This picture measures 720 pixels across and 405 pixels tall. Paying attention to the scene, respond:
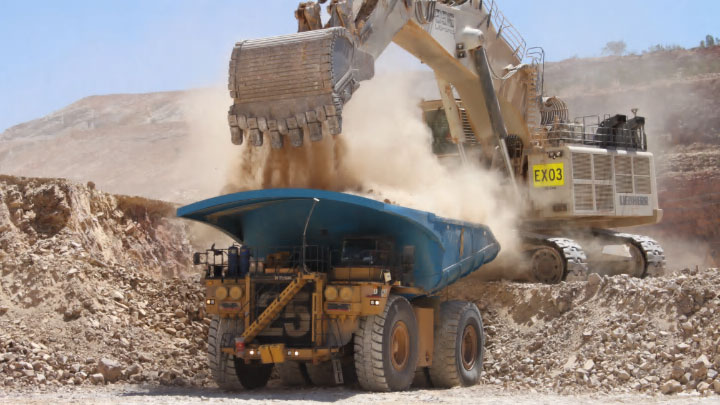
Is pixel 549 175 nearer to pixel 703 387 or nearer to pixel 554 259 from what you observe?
pixel 554 259

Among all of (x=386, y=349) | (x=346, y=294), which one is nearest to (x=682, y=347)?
(x=386, y=349)

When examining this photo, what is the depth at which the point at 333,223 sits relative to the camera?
1145cm

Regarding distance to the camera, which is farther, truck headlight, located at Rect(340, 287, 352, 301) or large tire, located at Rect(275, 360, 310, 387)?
large tire, located at Rect(275, 360, 310, 387)

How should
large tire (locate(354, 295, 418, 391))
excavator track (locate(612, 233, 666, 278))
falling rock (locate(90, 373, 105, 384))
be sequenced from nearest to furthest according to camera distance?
large tire (locate(354, 295, 418, 391)), falling rock (locate(90, 373, 105, 384)), excavator track (locate(612, 233, 666, 278))

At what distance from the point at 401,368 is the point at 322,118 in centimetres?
334

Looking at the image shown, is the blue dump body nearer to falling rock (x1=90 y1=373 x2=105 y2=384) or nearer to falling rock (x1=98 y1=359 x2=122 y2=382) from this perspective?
falling rock (x1=98 y1=359 x2=122 y2=382)

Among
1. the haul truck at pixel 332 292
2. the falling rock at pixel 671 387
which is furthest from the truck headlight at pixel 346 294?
the falling rock at pixel 671 387

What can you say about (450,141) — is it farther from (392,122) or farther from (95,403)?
(95,403)

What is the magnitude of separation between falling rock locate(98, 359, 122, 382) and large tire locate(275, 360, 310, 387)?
2.20 m

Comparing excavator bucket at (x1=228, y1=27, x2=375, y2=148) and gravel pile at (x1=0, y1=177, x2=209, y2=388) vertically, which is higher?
excavator bucket at (x1=228, y1=27, x2=375, y2=148)

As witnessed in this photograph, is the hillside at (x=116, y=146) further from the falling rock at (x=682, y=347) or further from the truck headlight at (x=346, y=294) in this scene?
the falling rock at (x=682, y=347)

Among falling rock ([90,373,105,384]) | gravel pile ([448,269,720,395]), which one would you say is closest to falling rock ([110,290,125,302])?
falling rock ([90,373,105,384])

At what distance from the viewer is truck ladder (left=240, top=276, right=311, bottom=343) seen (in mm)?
10484

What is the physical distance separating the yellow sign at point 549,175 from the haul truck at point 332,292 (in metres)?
4.85
